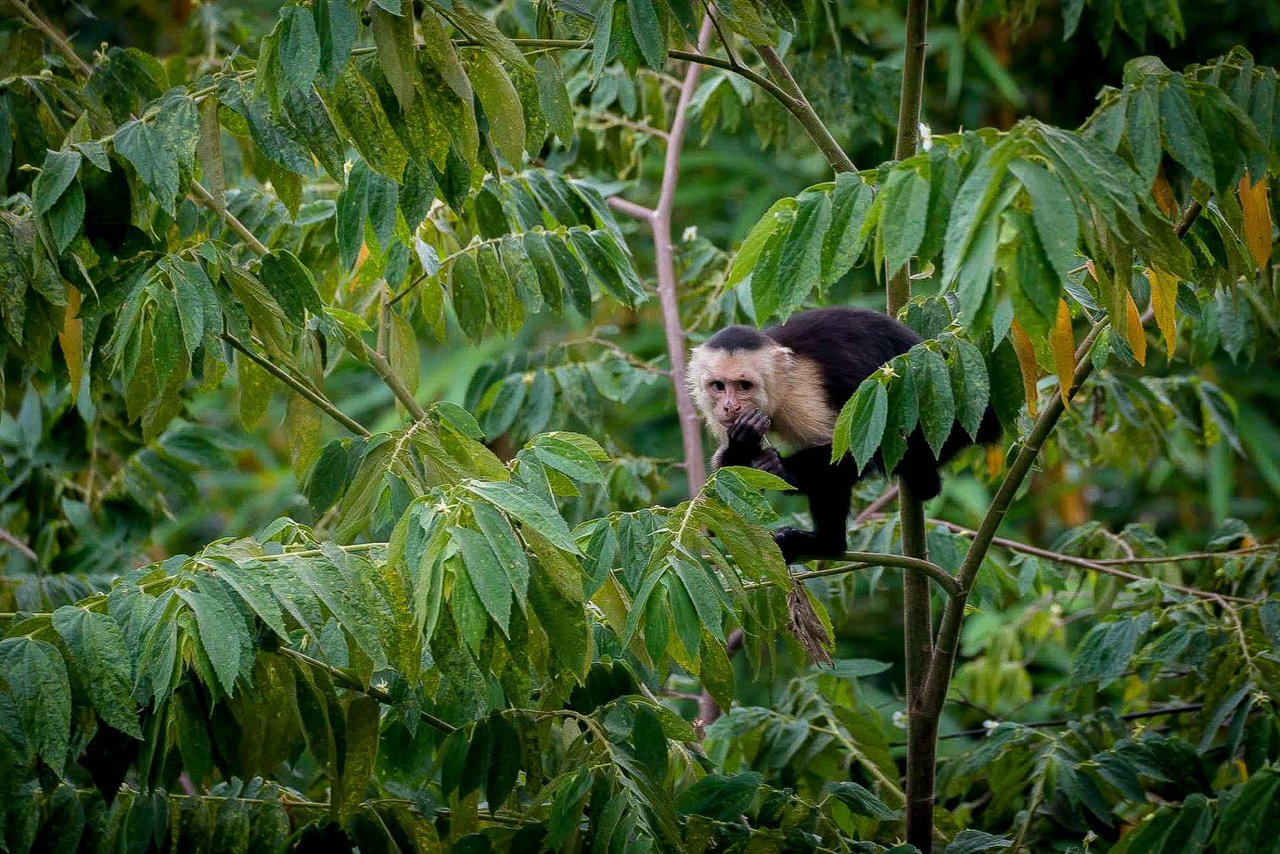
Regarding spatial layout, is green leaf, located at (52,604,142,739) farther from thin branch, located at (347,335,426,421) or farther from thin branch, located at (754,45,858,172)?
thin branch, located at (754,45,858,172)

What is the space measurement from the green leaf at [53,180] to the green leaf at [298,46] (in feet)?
1.30

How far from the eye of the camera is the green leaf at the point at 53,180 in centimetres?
196

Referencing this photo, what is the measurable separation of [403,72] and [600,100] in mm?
1747

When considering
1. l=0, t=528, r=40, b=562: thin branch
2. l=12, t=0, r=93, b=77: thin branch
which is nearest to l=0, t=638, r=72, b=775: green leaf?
l=12, t=0, r=93, b=77: thin branch

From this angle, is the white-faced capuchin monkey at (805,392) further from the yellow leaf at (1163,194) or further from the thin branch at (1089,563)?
the yellow leaf at (1163,194)

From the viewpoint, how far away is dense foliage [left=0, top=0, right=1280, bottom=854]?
163 cm

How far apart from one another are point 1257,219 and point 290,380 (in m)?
1.59

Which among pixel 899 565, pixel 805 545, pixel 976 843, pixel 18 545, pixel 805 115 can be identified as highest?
pixel 805 115

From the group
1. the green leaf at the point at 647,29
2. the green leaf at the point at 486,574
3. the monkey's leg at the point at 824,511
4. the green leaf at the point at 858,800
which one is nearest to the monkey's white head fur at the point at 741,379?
the monkey's leg at the point at 824,511

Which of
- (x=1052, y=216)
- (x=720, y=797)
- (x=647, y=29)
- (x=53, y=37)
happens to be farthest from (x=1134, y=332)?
(x=53, y=37)

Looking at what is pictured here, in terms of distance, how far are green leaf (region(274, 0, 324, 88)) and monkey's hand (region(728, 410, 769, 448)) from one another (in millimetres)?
1230

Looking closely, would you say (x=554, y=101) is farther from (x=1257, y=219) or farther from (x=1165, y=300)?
(x=1257, y=219)

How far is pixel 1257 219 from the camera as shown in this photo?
2.00 metres

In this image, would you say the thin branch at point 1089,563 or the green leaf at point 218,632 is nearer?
the green leaf at point 218,632
